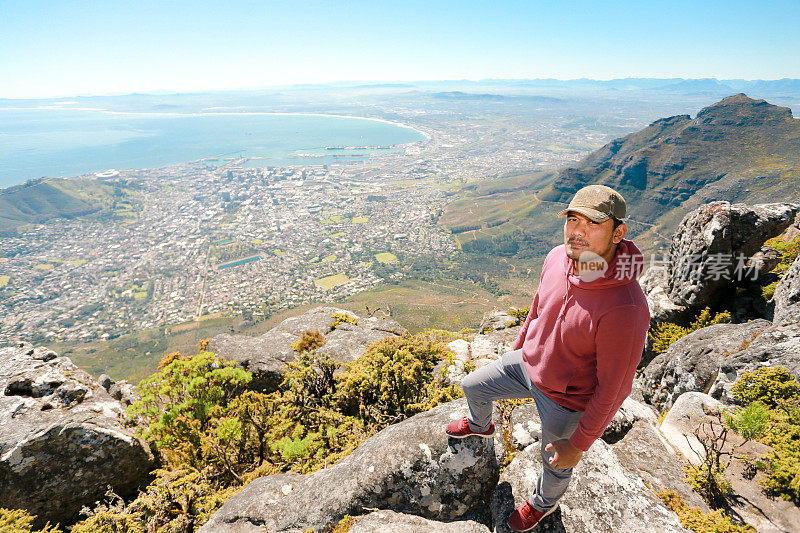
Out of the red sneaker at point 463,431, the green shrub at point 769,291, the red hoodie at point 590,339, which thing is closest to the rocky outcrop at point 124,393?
the red sneaker at point 463,431

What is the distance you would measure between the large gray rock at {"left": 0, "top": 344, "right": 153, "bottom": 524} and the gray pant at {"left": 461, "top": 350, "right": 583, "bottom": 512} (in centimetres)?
757

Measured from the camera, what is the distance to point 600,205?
2.83 meters

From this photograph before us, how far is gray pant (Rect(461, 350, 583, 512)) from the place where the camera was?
3665mm

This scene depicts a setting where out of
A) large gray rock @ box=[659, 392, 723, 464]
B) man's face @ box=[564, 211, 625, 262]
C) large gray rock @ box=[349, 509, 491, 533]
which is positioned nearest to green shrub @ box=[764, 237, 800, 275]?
large gray rock @ box=[659, 392, 723, 464]

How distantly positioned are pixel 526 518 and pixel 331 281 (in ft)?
433

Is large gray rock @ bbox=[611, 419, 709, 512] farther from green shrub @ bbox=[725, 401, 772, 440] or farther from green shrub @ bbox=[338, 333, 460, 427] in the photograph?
green shrub @ bbox=[338, 333, 460, 427]

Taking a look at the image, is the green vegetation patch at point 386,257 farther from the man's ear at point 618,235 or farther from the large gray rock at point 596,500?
the man's ear at point 618,235

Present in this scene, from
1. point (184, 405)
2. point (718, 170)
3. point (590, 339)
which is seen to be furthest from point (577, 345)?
point (718, 170)

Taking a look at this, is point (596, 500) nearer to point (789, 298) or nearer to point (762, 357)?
point (762, 357)

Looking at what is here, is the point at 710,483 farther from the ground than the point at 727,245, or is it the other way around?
the point at 727,245

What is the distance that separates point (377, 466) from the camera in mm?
5055

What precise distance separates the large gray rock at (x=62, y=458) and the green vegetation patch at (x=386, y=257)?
142736 mm

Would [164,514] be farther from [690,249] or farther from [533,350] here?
[690,249]

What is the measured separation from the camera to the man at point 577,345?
9.54 ft
